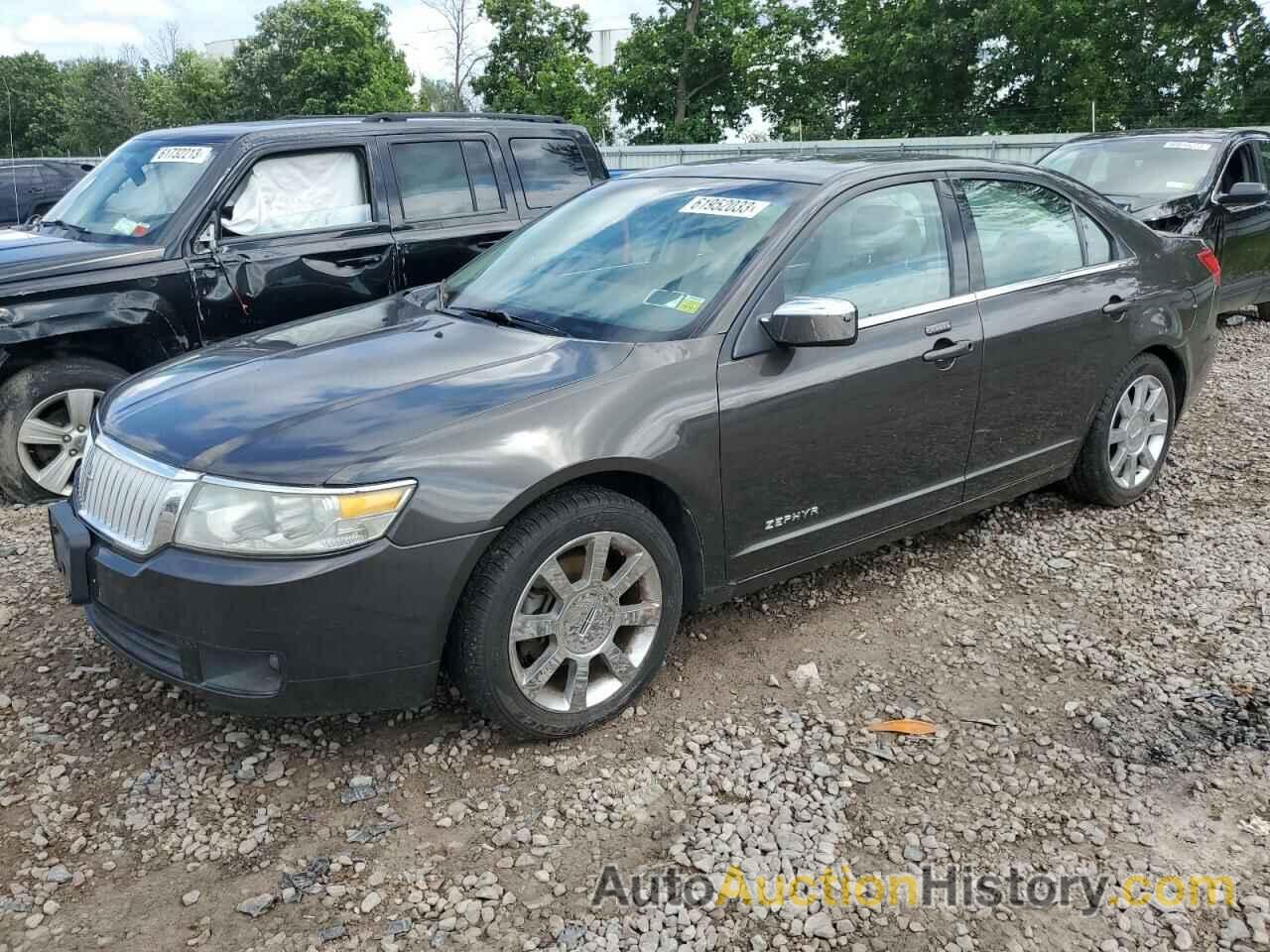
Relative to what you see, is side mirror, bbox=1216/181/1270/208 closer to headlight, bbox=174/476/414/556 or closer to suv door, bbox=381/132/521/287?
suv door, bbox=381/132/521/287

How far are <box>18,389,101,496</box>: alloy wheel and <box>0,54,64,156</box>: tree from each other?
69.4 meters

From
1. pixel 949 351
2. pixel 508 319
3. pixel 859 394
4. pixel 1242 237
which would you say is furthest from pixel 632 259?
pixel 1242 237

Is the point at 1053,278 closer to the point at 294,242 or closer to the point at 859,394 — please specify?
the point at 859,394

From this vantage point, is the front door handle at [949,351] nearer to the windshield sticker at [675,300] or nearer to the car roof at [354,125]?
the windshield sticker at [675,300]

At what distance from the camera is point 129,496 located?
2896 mm

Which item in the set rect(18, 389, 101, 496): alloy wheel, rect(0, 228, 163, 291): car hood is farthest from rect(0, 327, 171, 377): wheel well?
rect(0, 228, 163, 291): car hood

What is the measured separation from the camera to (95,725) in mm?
3279

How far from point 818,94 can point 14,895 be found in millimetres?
43513

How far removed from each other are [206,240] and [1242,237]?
7682mm

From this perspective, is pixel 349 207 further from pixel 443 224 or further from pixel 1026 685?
pixel 1026 685

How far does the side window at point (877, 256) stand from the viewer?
3.55m

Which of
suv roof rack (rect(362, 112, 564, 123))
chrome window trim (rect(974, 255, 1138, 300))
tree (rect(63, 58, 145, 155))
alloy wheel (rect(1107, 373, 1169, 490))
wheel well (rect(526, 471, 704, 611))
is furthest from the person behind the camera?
tree (rect(63, 58, 145, 155))

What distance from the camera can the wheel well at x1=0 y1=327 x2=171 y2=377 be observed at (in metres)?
5.10

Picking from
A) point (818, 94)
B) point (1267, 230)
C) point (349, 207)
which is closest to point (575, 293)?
point (349, 207)
